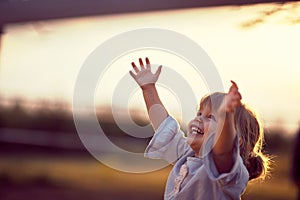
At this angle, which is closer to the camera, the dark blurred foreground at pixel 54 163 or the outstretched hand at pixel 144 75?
the outstretched hand at pixel 144 75

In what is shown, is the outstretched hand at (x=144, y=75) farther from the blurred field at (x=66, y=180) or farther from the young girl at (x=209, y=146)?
the blurred field at (x=66, y=180)

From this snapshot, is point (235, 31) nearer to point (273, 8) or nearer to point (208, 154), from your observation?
point (273, 8)

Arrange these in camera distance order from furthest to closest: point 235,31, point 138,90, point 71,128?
point 71,128 → point 138,90 → point 235,31

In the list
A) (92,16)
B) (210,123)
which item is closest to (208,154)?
(210,123)

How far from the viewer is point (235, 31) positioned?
4.70 feet

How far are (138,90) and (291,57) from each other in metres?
0.37

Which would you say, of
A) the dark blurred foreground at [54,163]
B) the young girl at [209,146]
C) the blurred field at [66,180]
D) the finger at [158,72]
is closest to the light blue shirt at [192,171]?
the young girl at [209,146]

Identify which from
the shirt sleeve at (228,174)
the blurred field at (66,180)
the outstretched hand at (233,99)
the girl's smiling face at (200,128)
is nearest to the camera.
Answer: the outstretched hand at (233,99)

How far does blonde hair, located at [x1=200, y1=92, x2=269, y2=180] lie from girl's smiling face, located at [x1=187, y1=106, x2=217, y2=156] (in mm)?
18

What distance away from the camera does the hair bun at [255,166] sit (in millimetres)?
1305

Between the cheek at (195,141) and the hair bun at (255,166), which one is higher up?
the cheek at (195,141)

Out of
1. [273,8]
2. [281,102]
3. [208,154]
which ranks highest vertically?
[273,8]

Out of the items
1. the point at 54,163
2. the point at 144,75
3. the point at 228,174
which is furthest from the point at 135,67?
the point at 54,163

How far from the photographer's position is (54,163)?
137 inches
